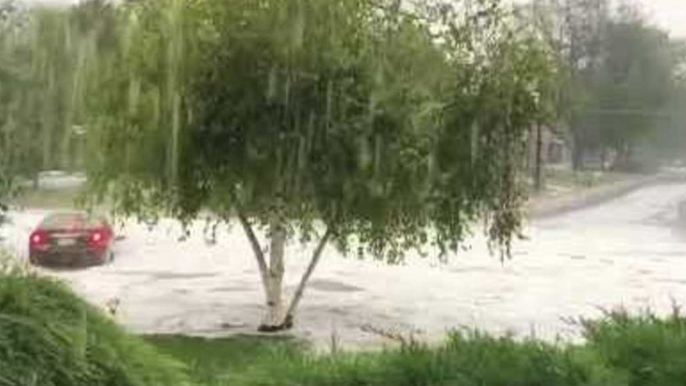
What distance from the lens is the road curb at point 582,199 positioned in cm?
4606

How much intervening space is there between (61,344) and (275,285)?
11.2 metres

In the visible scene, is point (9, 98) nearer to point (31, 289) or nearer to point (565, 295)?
point (31, 289)

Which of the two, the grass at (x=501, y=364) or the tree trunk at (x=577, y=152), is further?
the tree trunk at (x=577, y=152)

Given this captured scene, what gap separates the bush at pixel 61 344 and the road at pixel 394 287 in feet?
20.2

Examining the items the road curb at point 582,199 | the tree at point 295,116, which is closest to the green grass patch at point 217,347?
the tree at point 295,116

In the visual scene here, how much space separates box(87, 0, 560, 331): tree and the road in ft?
5.02

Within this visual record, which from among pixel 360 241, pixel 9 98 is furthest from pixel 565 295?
pixel 9 98

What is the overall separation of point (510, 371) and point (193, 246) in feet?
78.8

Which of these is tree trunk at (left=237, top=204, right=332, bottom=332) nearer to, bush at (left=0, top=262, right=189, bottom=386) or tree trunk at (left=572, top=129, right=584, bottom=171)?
bush at (left=0, top=262, right=189, bottom=386)

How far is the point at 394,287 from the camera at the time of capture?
21.3 m

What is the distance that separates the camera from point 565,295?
783 inches

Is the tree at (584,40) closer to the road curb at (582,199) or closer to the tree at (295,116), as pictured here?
the road curb at (582,199)

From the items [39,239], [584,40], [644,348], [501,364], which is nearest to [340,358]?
[501,364]

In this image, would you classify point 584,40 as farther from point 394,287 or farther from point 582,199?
point 394,287
